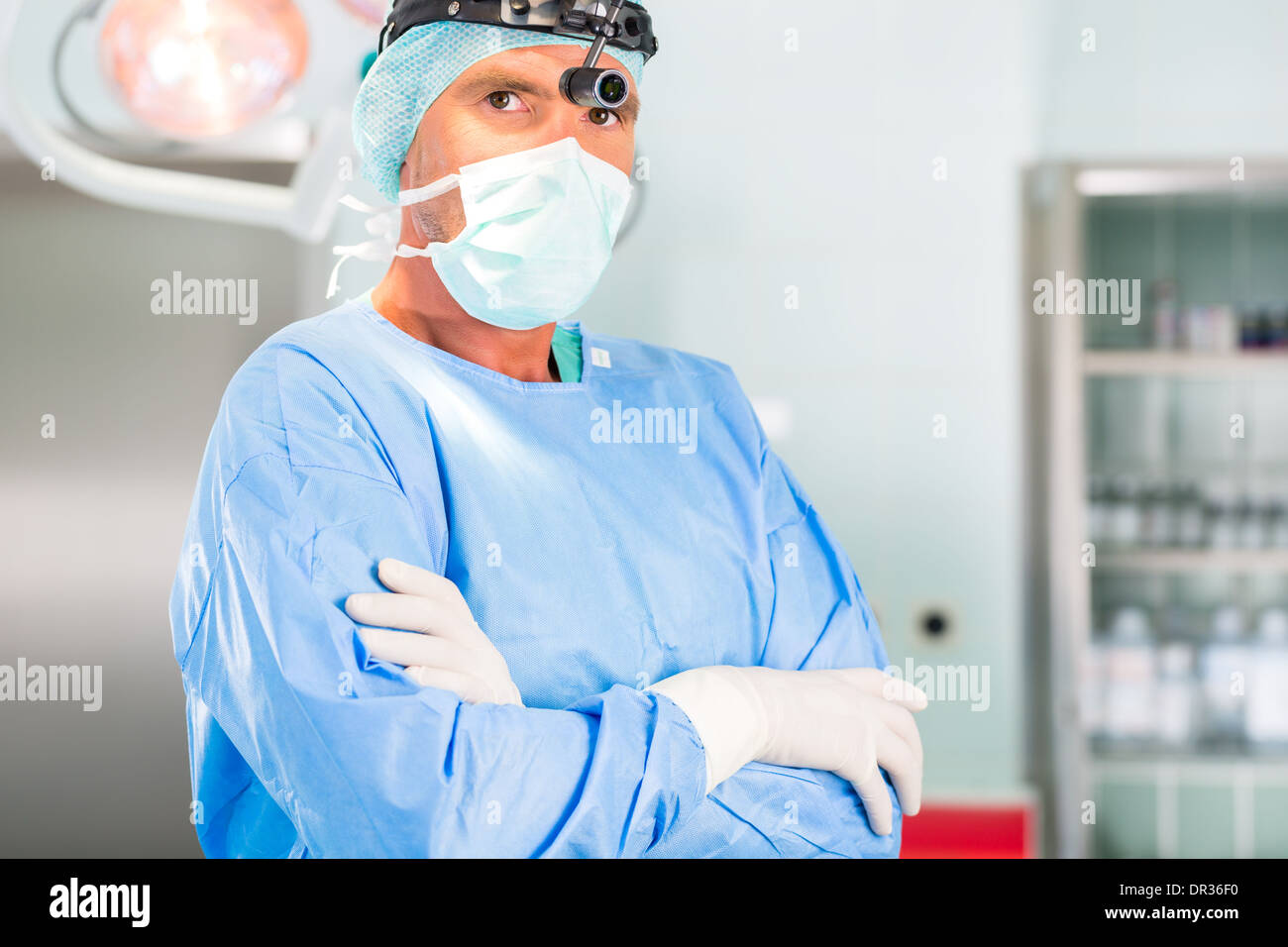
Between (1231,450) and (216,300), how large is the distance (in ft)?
7.89

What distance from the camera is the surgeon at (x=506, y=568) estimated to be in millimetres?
780

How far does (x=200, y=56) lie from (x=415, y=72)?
563mm

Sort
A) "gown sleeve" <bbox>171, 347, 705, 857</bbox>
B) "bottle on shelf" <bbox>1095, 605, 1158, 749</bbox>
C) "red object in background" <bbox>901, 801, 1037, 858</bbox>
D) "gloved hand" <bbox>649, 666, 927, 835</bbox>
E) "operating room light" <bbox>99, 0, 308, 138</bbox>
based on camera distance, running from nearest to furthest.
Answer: "gown sleeve" <bbox>171, 347, 705, 857</bbox> → "gloved hand" <bbox>649, 666, 927, 835</bbox> → "operating room light" <bbox>99, 0, 308, 138</bbox> → "red object in background" <bbox>901, 801, 1037, 858</bbox> → "bottle on shelf" <bbox>1095, 605, 1158, 749</bbox>

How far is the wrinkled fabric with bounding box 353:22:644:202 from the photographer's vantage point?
0.95m

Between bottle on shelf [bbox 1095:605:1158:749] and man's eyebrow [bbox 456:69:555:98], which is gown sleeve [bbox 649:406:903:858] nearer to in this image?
man's eyebrow [bbox 456:69:555:98]

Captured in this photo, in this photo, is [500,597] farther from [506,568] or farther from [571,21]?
[571,21]

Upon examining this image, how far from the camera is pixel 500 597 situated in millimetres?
917

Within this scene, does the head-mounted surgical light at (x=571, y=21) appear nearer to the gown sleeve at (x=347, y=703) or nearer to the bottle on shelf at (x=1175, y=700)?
the gown sleeve at (x=347, y=703)

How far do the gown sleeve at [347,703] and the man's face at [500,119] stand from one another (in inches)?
8.4

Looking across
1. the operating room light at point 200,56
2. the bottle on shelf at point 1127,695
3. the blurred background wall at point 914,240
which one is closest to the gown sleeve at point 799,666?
the operating room light at point 200,56

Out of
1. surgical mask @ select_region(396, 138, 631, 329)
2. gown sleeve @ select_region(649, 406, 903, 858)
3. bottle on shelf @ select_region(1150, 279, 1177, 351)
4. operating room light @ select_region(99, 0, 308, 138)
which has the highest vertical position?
operating room light @ select_region(99, 0, 308, 138)

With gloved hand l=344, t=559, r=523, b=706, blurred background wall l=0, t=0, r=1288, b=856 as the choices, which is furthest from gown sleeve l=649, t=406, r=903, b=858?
blurred background wall l=0, t=0, r=1288, b=856

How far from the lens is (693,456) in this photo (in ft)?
3.57
